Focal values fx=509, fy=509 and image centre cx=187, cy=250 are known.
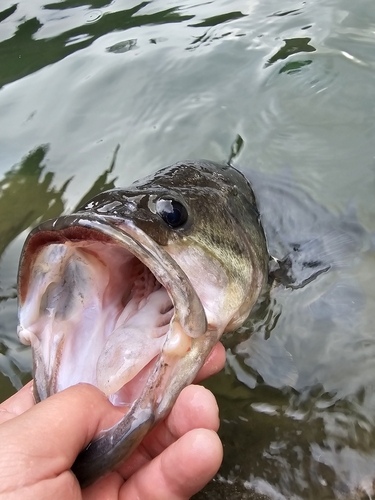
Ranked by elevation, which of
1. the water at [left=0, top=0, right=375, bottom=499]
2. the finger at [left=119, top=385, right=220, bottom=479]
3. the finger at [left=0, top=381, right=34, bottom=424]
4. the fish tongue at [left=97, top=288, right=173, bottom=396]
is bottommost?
the water at [left=0, top=0, right=375, bottom=499]

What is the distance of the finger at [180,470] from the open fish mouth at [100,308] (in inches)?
9.9

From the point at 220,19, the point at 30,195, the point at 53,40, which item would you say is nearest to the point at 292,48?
the point at 220,19

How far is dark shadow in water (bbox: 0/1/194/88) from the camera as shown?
6008 mm

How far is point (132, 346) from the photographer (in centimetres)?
183

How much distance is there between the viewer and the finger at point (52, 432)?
4.39ft

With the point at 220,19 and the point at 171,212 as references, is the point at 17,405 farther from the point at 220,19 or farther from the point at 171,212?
the point at 220,19

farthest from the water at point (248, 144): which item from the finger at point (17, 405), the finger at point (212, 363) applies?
the finger at point (17, 405)

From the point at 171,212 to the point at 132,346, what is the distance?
56cm

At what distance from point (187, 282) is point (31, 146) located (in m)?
3.65

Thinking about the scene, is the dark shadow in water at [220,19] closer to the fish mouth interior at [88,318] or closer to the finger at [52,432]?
the fish mouth interior at [88,318]

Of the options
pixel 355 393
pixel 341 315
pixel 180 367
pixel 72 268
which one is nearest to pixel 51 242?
pixel 72 268

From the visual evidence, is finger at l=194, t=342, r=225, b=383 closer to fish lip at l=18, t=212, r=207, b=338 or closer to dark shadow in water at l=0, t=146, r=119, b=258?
fish lip at l=18, t=212, r=207, b=338

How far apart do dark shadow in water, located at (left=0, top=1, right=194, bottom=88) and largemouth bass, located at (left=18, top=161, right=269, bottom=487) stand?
4491 millimetres

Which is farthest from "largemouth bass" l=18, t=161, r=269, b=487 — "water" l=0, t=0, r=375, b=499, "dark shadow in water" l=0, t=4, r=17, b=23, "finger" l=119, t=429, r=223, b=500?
"dark shadow in water" l=0, t=4, r=17, b=23
